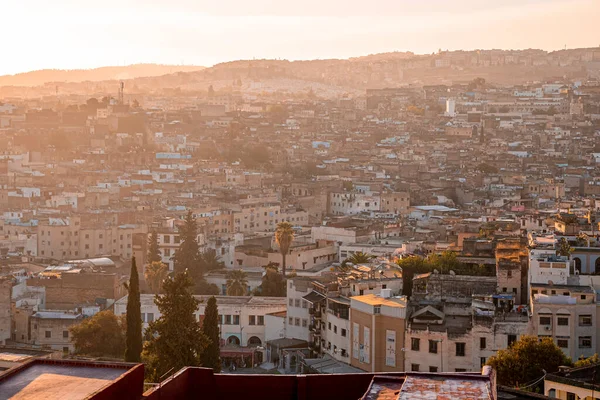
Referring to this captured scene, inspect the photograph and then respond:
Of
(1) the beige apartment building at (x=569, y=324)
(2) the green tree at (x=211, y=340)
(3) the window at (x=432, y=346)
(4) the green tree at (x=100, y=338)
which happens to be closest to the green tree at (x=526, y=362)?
(3) the window at (x=432, y=346)

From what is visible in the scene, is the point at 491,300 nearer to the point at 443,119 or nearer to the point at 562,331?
the point at 562,331

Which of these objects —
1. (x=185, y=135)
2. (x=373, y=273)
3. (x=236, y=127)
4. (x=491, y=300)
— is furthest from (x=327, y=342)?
(x=236, y=127)

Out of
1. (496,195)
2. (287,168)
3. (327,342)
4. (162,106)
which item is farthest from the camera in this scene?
(162,106)

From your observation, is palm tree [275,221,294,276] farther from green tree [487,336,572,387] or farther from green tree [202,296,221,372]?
green tree [487,336,572,387]

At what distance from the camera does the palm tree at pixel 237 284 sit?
2641cm

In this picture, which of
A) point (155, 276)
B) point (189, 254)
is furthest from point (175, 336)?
point (189, 254)

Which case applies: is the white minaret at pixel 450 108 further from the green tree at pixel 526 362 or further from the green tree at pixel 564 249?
the green tree at pixel 526 362

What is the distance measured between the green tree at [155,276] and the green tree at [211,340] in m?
8.71

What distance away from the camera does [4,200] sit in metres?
42.7

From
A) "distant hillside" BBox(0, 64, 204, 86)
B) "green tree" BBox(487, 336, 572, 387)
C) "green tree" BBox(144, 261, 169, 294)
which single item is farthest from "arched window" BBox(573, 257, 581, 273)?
"distant hillside" BBox(0, 64, 204, 86)

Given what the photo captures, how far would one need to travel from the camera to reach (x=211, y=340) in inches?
674

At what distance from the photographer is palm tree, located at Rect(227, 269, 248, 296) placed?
86.6 ft

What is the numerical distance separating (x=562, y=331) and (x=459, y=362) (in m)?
1.74

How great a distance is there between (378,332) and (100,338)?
5659mm
